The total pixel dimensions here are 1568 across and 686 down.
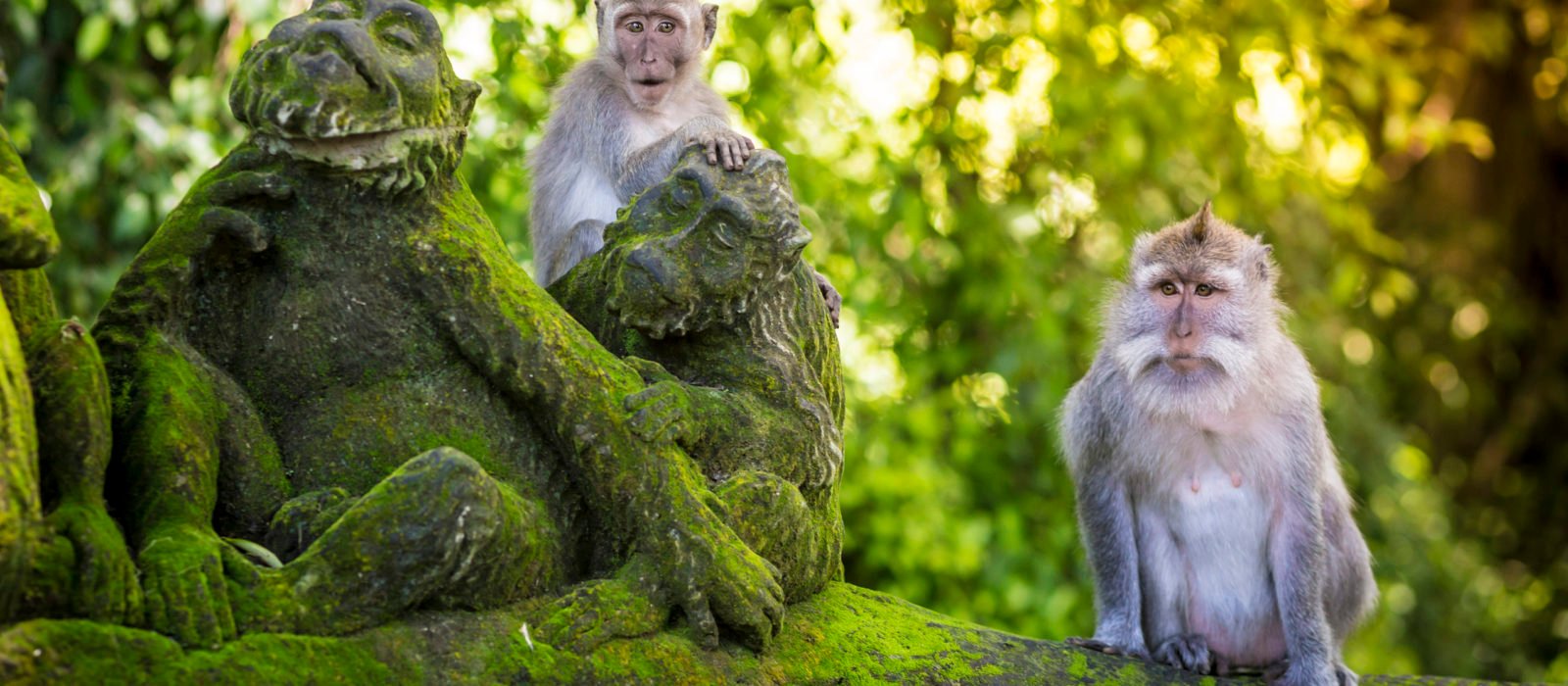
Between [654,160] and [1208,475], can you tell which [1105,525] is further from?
[654,160]

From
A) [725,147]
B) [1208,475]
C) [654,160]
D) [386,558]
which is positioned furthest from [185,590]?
[1208,475]

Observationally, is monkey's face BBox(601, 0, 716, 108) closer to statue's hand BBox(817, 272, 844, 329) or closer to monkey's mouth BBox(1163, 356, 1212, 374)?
statue's hand BBox(817, 272, 844, 329)

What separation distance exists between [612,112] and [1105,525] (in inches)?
92.9

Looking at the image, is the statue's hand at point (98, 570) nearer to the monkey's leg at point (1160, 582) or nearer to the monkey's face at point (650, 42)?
the monkey's face at point (650, 42)

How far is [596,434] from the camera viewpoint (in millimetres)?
3494

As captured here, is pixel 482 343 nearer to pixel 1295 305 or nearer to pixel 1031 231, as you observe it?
pixel 1031 231

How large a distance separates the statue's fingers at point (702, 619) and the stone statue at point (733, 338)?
237 millimetres

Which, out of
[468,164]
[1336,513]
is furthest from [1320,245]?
[468,164]

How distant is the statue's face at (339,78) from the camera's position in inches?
126

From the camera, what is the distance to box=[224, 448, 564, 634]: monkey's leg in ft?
9.80

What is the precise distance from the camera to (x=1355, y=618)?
5195mm

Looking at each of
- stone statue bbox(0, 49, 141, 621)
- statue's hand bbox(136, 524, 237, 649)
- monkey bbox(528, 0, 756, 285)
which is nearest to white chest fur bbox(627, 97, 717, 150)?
monkey bbox(528, 0, 756, 285)

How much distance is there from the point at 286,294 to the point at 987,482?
222 inches

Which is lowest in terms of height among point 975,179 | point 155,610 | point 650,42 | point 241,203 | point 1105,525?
point 155,610
